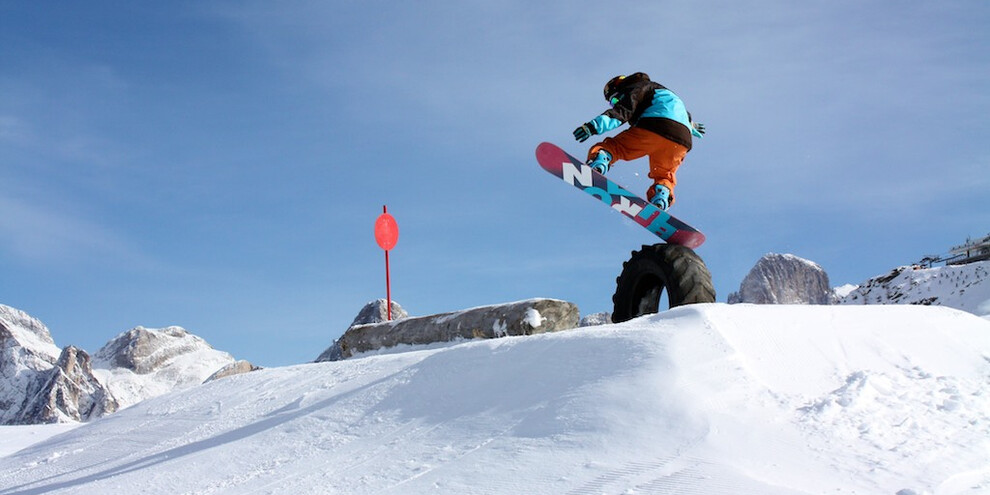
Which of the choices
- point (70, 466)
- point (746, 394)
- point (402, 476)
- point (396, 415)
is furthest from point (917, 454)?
point (70, 466)

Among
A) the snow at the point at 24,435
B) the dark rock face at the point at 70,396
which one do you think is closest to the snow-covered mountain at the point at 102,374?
the dark rock face at the point at 70,396

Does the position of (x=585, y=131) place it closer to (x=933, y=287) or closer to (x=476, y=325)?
(x=476, y=325)

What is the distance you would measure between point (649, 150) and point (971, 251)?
24856mm

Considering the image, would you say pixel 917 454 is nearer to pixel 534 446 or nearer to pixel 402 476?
pixel 534 446

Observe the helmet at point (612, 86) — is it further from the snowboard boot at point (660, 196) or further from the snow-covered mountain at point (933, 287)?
the snow-covered mountain at point (933, 287)

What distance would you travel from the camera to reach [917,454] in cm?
424

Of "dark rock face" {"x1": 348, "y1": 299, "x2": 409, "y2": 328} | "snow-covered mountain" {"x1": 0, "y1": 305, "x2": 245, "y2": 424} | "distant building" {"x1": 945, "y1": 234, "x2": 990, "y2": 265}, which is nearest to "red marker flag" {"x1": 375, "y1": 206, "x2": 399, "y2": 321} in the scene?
"dark rock face" {"x1": 348, "y1": 299, "x2": 409, "y2": 328}

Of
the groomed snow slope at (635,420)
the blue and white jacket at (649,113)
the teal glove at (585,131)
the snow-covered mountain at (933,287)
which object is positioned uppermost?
the blue and white jacket at (649,113)

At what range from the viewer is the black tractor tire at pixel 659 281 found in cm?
771

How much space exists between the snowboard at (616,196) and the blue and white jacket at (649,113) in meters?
0.51

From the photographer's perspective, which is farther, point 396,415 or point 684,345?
point 396,415

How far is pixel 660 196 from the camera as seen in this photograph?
8.29 metres

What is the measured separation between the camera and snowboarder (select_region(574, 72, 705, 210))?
8.20m

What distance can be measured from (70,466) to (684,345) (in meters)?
5.93
